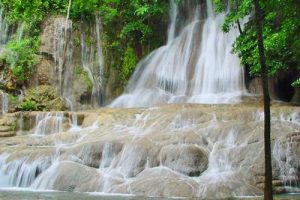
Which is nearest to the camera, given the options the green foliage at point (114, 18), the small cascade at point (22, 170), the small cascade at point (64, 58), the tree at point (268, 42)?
the tree at point (268, 42)

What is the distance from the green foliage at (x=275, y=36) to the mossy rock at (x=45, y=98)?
8.69 m

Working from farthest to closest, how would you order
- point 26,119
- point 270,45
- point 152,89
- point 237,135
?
point 152,89 → point 26,119 → point 270,45 → point 237,135

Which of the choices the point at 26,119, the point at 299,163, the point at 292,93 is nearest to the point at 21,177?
the point at 26,119

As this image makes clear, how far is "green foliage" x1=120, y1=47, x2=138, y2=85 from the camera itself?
81.0 ft

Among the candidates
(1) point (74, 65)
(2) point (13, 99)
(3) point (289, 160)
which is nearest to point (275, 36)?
(3) point (289, 160)

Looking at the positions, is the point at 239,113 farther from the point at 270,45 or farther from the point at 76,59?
the point at 76,59

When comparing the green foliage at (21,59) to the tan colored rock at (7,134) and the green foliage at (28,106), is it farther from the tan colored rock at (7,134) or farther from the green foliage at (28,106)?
the tan colored rock at (7,134)

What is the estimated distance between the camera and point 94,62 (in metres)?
24.5

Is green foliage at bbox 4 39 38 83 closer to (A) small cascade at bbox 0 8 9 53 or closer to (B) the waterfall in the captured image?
(A) small cascade at bbox 0 8 9 53

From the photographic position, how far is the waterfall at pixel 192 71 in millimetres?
21266

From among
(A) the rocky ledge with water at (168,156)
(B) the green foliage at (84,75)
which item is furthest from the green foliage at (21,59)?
(A) the rocky ledge with water at (168,156)

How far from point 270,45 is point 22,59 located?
13333mm

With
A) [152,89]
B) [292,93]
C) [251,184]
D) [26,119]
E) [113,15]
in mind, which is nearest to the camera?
[251,184]

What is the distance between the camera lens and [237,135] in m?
13.2
